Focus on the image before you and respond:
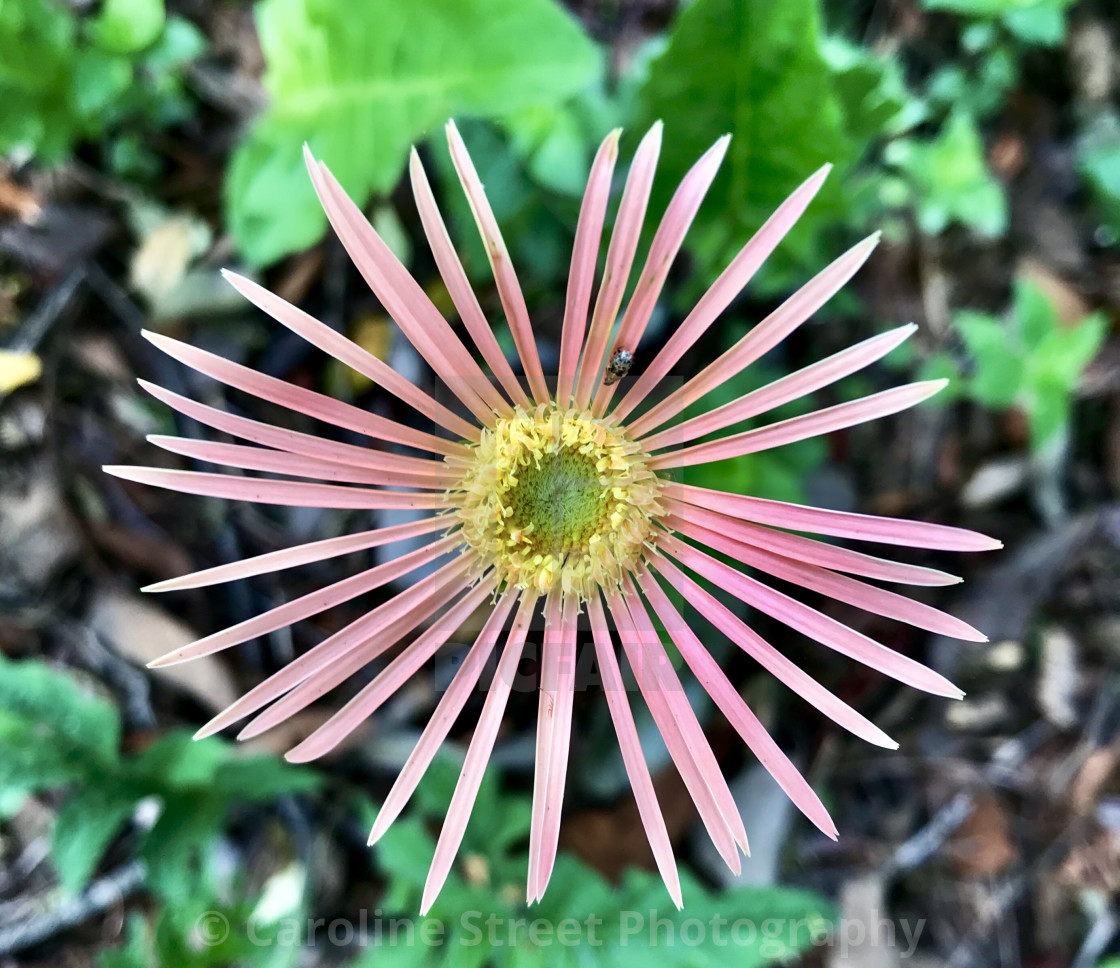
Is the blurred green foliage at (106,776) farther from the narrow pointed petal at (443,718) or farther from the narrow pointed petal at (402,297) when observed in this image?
the narrow pointed petal at (402,297)

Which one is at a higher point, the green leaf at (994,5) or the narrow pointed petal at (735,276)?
the green leaf at (994,5)

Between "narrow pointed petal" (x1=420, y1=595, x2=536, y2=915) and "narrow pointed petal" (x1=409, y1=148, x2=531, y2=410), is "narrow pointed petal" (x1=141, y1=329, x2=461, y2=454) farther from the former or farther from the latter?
"narrow pointed petal" (x1=420, y1=595, x2=536, y2=915)

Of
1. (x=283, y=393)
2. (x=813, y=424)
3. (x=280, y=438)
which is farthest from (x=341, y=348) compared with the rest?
(x=813, y=424)

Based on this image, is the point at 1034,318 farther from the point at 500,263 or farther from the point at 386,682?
the point at 386,682

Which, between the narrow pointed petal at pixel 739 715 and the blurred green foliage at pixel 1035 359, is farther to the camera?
the blurred green foliage at pixel 1035 359

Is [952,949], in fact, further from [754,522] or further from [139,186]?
[139,186]

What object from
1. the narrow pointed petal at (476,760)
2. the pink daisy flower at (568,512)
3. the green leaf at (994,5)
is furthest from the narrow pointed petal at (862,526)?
the green leaf at (994,5)
